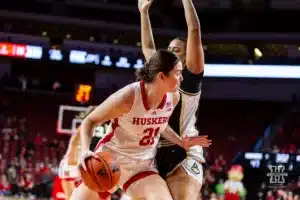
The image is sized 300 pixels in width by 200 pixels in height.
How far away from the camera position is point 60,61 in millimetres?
20703

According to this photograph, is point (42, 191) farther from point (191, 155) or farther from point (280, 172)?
point (191, 155)

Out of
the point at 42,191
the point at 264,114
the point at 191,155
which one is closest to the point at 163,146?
the point at 191,155

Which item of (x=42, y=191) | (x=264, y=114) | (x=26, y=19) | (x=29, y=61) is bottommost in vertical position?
(x=42, y=191)

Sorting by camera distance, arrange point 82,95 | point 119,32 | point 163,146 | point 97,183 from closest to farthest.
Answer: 1. point 97,183
2. point 163,146
3. point 82,95
4. point 119,32

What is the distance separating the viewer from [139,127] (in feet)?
11.6

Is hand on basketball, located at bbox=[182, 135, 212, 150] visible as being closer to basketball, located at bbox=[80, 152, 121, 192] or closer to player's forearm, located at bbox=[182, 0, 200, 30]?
basketball, located at bbox=[80, 152, 121, 192]

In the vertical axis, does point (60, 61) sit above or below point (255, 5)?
below

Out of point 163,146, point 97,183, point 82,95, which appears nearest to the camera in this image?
point 97,183

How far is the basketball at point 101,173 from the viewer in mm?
3168

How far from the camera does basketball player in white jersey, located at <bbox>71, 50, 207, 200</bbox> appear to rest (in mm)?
3445

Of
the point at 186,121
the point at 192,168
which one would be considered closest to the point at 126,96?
the point at 186,121

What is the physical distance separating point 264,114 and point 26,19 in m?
9.73

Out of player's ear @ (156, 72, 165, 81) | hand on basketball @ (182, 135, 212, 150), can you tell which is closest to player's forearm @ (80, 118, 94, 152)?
player's ear @ (156, 72, 165, 81)

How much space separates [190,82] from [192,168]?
61 centimetres
